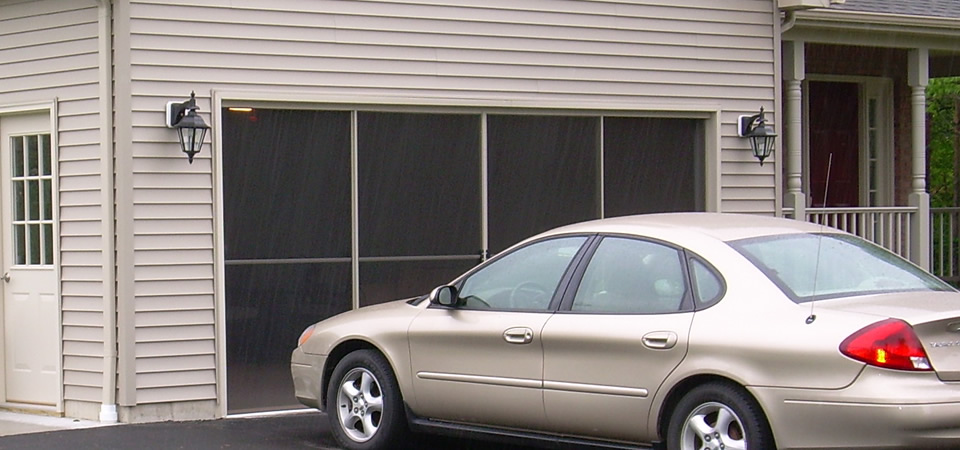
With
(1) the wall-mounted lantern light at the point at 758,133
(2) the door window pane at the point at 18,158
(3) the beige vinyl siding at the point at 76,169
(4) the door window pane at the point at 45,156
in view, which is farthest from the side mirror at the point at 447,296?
(1) the wall-mounted lantern light at the point at 758,133

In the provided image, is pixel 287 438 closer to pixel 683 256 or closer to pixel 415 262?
pixel 415 262

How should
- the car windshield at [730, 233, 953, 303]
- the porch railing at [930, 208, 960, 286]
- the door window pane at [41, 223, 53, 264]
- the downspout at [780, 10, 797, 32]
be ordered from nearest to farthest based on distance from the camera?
1. the car windshield at [730, 233, 953, 303]
2. the door window pane at [41, 223, 53, 264]
3. the downspout at [780, 10, 797, 32]
4. the porch railing at [930, 208, 960, 286]

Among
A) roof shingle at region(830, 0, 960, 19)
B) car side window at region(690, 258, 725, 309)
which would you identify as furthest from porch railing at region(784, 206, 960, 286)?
car side window at region(690, 258, 725, 309)

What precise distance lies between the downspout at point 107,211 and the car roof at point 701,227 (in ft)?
11.4

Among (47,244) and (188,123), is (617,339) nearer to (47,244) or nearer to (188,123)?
(188,123)

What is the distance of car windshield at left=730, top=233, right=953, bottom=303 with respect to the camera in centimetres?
675

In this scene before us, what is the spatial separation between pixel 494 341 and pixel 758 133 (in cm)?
508

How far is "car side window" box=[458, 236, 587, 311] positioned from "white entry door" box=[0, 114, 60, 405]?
3.75 metres

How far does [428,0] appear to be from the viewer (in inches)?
419

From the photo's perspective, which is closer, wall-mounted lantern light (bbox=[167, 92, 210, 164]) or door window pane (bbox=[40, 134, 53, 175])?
wall-mounted lantern light (bbox=[167, 92, 210, 164])

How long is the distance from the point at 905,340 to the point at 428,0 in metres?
5.57

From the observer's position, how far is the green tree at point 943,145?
20906mm

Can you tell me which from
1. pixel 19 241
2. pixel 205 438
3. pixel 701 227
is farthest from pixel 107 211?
pixel 701 227

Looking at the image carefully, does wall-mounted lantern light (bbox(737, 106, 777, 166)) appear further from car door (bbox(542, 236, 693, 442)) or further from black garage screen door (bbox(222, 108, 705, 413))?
car door (bbox(542, 236, 693, 442))
